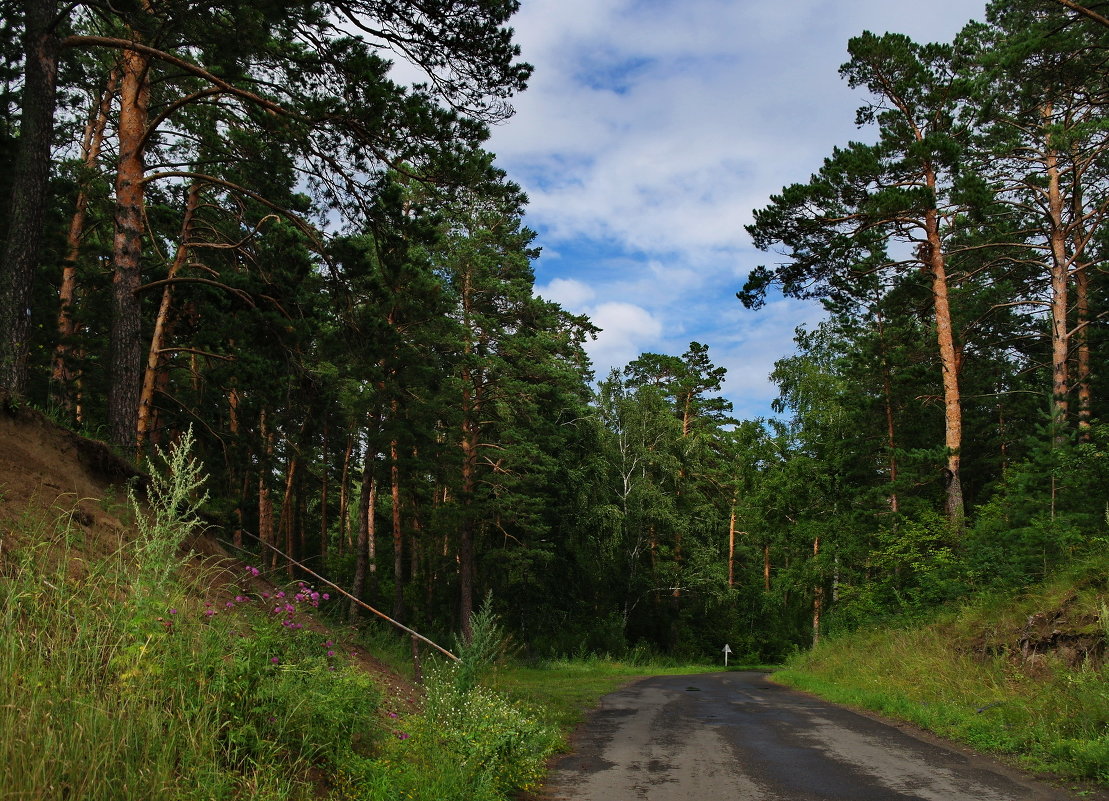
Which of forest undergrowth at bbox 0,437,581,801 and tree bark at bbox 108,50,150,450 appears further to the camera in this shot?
tree bark at bbox 108,50,150,450

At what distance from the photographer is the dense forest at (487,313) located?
8844 mm

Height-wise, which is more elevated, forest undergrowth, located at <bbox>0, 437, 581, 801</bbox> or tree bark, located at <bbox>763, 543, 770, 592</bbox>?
forest undergrowth, located at <bbox>0, 437, 581, 801</bbox>

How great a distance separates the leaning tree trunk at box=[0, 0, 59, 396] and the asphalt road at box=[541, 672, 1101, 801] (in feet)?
24.7

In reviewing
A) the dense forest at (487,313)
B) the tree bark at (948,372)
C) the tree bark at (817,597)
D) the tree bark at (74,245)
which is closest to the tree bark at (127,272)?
the dense forest at (487,313)

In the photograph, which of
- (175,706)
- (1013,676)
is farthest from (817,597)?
(175,706)

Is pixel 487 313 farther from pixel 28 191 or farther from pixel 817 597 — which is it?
pixel 817 597

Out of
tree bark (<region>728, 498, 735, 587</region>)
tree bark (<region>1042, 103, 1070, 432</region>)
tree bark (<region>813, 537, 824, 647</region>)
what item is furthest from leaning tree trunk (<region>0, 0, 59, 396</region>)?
tree bark (<region>728, 498, 735, 587</region>)

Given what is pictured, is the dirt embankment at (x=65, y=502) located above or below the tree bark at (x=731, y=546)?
above

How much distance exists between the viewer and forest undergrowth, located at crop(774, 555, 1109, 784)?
22.7 feet

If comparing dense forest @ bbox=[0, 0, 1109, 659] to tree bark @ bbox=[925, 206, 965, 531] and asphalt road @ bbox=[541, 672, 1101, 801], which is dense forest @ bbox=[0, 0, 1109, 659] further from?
asphalt road @ bbox=[541, 672, 1101, 801]

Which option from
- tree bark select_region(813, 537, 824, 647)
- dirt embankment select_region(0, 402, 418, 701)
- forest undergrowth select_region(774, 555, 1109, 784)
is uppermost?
dirt embankment select_region(0, 402, 418, 701)

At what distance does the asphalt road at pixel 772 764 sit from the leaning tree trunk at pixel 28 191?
24.7 feet

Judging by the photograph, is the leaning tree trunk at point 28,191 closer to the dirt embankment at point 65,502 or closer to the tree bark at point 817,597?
the dirt embankment at point 65,502

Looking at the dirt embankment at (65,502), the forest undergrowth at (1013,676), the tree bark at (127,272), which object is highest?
the tree bark at (127,272)
